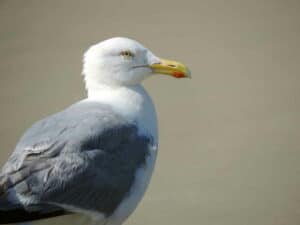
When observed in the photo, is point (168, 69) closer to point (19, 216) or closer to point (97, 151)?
point (97, 151)

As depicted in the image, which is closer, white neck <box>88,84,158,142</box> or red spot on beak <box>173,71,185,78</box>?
white neck <box>88,84,158,142</box>

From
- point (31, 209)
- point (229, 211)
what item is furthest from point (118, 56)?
point (229, 211)

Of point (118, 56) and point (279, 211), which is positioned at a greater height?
point (118, 56)

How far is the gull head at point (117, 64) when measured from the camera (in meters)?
1.69

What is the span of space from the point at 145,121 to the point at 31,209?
0.42 meters

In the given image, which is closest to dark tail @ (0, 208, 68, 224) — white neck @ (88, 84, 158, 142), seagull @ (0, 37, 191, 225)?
seagull @ (0, 37, 191, 225)

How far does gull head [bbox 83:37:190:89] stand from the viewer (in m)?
1.69

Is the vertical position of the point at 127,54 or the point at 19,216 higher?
the point at 127,54

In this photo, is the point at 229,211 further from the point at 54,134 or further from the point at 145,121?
the point at 54,134

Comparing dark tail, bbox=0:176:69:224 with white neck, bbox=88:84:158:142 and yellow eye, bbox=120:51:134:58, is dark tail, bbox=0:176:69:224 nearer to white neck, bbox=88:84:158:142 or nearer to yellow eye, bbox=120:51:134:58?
white neck, bbox=88:84:158:142

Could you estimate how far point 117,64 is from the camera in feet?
5.54

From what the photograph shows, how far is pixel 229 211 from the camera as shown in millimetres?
2250

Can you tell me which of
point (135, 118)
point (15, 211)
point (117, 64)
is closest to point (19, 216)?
point (15, 211)

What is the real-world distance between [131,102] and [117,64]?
0.11 metres
